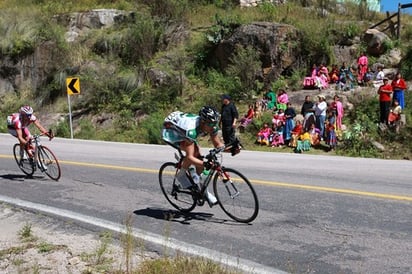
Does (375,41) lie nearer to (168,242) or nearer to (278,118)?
(278,118)

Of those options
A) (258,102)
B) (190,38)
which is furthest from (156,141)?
(190,38)

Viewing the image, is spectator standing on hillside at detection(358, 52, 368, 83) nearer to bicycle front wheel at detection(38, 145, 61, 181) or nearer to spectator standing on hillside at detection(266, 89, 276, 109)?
spectator standing on hillside at detection(266, 89, 276, 109)

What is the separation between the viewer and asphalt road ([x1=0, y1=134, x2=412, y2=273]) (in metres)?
5.57

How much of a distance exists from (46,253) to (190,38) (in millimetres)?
23822

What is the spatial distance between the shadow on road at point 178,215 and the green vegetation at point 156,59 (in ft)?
32.8

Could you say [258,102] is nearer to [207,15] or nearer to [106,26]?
[207,15]

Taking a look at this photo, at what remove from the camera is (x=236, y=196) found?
696 cm

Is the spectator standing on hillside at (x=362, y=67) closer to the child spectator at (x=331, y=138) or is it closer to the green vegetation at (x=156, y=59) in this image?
the green vegetation at (x=156, y=59)

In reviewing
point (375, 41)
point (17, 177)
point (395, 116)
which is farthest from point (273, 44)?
point (17, 177)

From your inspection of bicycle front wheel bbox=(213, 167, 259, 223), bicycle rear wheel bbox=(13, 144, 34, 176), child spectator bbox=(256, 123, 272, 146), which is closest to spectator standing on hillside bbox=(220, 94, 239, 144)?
child spectator bbox=(256, 123, 272, 146)

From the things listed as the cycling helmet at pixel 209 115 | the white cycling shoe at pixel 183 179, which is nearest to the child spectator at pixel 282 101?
the white cycling shoe at pixel 183 179

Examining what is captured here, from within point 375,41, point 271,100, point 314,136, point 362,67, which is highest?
point 375,41

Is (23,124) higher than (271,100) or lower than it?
lower

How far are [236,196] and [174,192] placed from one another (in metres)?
1.06
